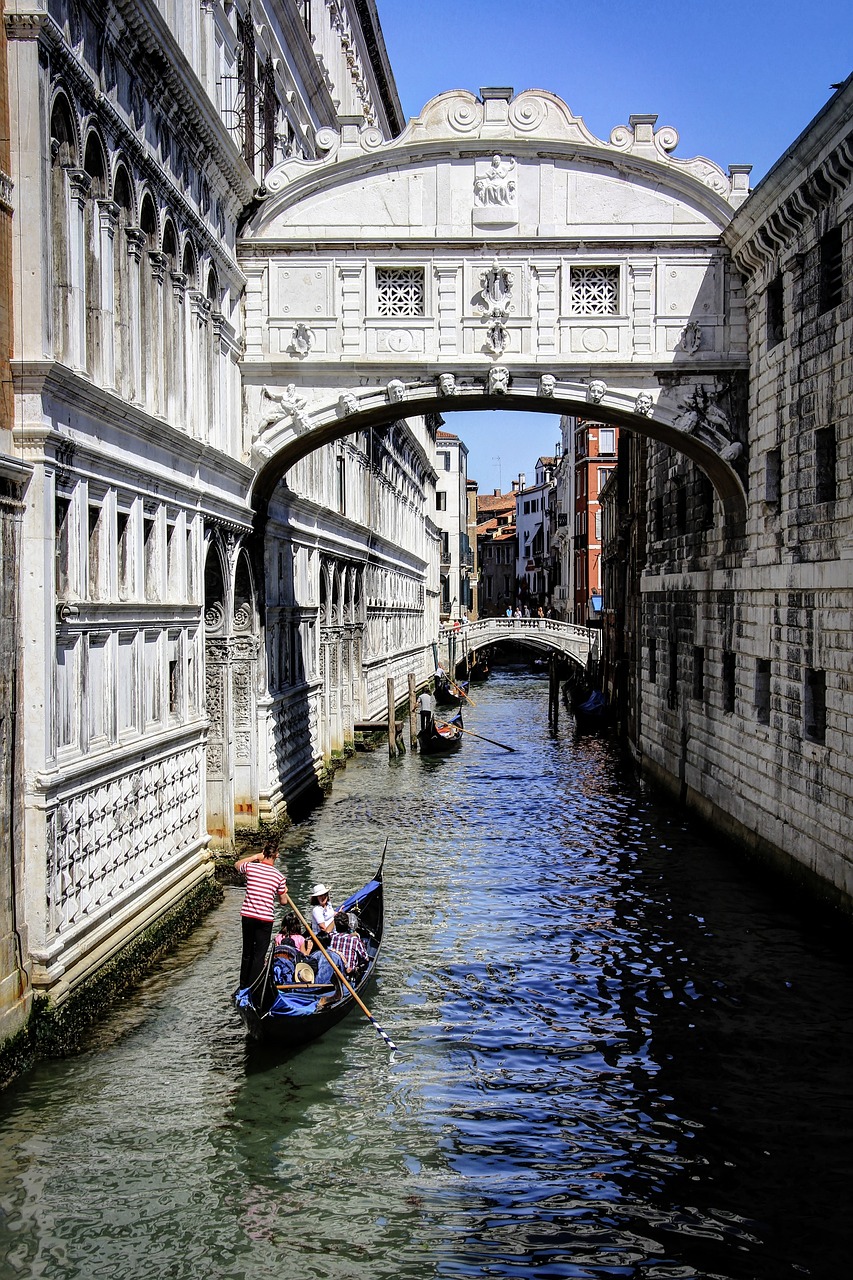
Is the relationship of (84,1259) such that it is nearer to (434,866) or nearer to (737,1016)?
(737,1016)

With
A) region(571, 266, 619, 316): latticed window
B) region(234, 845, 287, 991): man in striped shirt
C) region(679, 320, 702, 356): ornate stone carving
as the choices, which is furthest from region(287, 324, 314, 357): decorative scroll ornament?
region(234, 845, 287, 991): man in striped shirt

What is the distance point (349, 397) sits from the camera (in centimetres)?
1502

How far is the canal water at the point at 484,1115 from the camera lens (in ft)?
21.1

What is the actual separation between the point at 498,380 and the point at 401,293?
1491 millimetres

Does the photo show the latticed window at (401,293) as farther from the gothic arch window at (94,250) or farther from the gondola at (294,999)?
the gondola at (294,999)

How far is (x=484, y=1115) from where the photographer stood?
26.6ft

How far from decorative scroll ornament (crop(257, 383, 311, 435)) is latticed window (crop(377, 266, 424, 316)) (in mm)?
1351

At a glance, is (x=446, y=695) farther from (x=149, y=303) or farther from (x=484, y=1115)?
(x=484, y=1115)

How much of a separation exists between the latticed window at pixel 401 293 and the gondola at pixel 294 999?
308 inches

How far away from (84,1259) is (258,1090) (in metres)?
2.24

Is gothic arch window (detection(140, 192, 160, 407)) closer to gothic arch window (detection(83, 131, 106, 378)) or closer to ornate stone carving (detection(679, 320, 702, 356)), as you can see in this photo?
gothic arch window (detection(83, 131, 106, 378))

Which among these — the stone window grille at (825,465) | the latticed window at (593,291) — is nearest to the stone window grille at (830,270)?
the stone window grille at (825,465)

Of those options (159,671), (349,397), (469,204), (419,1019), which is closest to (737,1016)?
(419,1019)

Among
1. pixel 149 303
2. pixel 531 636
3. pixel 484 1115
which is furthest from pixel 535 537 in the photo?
pixel 484 1115
